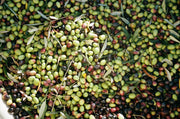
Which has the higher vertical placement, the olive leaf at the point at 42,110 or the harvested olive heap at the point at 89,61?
the harvested olive heap at the point at 89,61

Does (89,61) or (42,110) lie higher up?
(89,61)

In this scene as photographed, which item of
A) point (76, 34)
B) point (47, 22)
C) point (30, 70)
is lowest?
point (30, 70)

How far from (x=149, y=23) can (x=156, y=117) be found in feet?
2.78

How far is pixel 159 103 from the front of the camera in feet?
5.05

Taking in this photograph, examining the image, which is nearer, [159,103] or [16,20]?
[159,103]

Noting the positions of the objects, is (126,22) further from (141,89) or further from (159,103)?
(159,103)

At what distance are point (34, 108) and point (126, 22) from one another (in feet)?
3.79

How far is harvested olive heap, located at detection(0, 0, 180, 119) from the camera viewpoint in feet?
5.13

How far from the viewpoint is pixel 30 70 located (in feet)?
5.35

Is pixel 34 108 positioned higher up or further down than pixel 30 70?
further down

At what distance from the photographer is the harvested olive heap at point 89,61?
1564 mm

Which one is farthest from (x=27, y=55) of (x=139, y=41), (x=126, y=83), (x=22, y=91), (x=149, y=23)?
(x=149, y=23)

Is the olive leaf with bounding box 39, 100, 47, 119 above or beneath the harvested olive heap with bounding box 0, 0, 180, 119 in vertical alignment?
beneath

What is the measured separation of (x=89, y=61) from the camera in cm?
161
